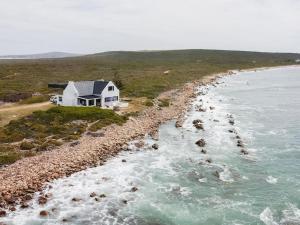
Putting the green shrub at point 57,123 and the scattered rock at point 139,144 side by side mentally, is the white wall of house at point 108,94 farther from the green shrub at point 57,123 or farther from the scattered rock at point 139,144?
the scattered rock at point 139,144

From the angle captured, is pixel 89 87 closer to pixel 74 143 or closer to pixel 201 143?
pixel 74 143

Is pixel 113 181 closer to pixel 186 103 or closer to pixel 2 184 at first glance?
pixel 2 184

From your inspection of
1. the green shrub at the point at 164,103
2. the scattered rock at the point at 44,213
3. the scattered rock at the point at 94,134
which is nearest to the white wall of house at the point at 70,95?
the scattered rock at the point at 94,134

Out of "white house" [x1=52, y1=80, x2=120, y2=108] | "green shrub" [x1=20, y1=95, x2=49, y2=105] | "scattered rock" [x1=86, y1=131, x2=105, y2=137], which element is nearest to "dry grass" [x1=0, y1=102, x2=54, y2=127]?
"green shrub" [x1=20, y1=95, x2=49, y2=105]

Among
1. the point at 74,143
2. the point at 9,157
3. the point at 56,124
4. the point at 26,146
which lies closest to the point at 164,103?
the point at 56,124

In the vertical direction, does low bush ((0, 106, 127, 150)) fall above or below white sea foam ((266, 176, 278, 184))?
above

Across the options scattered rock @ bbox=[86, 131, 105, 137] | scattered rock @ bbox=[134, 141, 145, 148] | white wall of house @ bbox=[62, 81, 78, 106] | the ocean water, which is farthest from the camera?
white wall of house @ bbox=[62, 81, 78, 106]

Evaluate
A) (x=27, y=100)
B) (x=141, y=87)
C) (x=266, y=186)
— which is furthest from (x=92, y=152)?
(x=141, y=87)

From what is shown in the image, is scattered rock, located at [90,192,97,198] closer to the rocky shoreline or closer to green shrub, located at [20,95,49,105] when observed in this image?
the rocky shoreline
